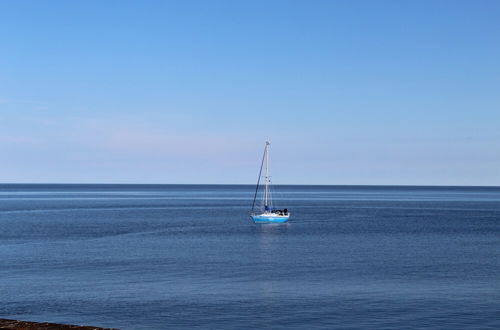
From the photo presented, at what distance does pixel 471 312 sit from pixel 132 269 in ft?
121

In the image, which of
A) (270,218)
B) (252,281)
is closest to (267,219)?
(270,218)

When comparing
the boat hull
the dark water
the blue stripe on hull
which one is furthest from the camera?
the boat hull

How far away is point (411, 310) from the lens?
49.9m

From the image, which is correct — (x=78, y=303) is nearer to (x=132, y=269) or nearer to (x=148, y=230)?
(x=132, y=269)

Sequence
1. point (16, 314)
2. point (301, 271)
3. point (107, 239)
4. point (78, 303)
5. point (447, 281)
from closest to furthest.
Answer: point (16, 314)
point (78, 303)
point (447, 281)
point (301, 271)
point (107, 239)

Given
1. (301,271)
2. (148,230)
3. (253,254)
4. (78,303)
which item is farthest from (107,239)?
(78,303)

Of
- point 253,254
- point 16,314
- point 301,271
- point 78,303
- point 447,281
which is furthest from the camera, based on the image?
point 253,254

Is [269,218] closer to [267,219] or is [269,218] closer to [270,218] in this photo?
[270,218]

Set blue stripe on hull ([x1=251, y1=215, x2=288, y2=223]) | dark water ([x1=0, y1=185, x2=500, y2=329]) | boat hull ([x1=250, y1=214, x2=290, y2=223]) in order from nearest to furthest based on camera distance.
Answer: dark water ([x1=0, y1=185, x2=500, y2=329]), blue stripe on hull ([x1=251, y1=215, x2=288, y2=223]), boat hull ([x1=250, y1=214, x2=290, y2=223])

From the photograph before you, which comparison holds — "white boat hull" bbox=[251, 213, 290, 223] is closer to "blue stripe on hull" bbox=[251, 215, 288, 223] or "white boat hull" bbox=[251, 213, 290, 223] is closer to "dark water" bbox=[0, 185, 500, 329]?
"blue stripe on hull" bbox=[251, 215, 288, 223]

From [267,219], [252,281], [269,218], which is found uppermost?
[269,218]

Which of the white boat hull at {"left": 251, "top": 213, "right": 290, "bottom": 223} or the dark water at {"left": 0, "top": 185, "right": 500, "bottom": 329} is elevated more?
the white boat hull at {"left": 251, "top": 213, "right": 290, "bottom": 223}

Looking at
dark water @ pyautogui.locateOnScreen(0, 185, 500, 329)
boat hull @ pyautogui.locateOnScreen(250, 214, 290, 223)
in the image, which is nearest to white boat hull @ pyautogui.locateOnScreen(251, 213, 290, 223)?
boat hull @ pyautogui.locateOnScreen(250, 214, 290, 223)

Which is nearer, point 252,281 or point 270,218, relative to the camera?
point 252,281
